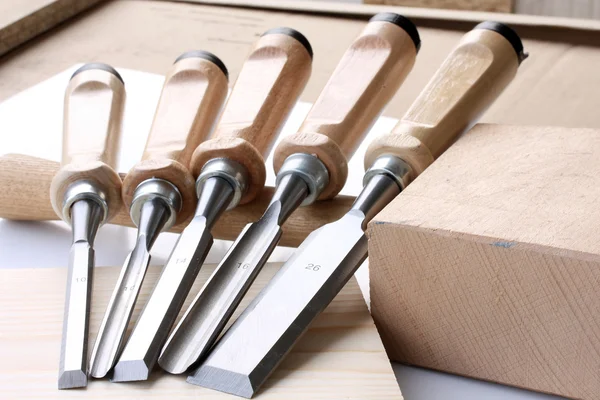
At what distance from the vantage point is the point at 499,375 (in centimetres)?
45

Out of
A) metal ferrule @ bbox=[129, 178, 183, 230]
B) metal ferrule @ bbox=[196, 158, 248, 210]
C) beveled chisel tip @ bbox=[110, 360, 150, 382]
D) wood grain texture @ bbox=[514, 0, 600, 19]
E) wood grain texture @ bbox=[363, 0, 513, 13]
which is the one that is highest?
wood grain texture @ bbox=[514, 0, 600, 19]

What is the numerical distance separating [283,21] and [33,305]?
2.51 feet

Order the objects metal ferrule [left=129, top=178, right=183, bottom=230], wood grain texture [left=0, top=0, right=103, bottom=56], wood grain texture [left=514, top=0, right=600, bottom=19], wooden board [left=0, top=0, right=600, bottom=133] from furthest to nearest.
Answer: wood grain texture [left=514, top=0, right=600, bottom=19], wood grain texture [left=0, top=0, right=103, bottom=56], wooden board [left=0, top=0, right=600, bottom=133], metal ferrule [left=129, top=178, right=183, bottom=230]

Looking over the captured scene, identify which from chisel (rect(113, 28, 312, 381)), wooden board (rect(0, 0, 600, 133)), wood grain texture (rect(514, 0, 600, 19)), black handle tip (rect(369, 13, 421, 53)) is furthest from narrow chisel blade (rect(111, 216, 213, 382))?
wood grain texture (rect(514, 0, 600, 19))

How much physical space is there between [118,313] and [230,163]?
0.13 metres

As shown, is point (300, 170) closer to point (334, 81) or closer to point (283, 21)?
point (334, 81)

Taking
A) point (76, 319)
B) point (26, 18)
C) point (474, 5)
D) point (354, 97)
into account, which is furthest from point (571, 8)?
point (76, 319)

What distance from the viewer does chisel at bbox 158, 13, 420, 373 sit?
432mm

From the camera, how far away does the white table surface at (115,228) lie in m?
0.45

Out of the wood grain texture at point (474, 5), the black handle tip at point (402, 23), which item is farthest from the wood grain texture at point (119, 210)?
the wood grain texture at point (474, 5)

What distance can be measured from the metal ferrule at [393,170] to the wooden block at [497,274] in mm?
38

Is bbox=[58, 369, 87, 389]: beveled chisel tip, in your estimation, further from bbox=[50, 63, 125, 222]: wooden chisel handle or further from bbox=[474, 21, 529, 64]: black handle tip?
bbox=[474, 21, 529, 64]: black handle tip

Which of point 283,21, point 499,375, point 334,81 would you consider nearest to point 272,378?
point 499,375

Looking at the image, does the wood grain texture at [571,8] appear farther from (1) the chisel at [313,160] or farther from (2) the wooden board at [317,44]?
(1) the chisel at [313,160]
